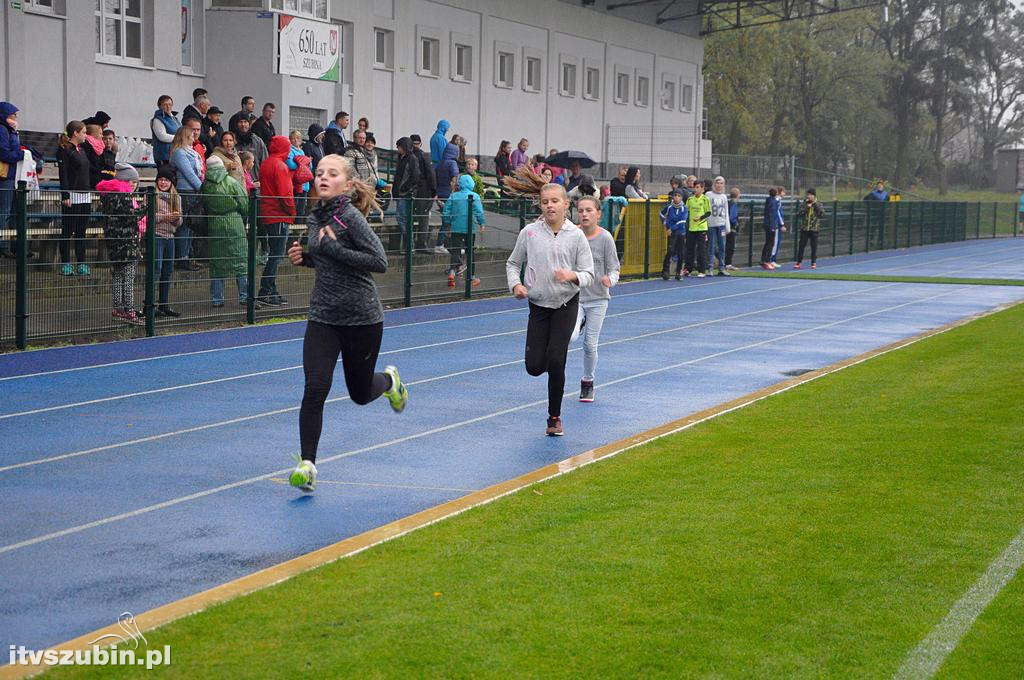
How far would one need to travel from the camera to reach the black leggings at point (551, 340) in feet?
33.9

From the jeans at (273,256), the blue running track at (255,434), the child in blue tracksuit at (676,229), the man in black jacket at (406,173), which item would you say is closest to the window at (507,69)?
the child in blue tracksuit at (676,229)

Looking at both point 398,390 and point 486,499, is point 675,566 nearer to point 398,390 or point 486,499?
point 486,499

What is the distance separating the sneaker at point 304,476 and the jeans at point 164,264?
901 centimetres

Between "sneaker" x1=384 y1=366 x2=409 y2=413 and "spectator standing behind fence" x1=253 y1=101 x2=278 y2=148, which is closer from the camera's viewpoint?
"sneaker" x1=384 y1=366 x2=409 y2=413

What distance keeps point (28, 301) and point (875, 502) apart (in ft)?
32.6

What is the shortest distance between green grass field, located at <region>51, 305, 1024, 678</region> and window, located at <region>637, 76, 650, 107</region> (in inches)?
1793

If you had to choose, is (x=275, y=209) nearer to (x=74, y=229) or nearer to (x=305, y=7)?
(x=74, y=229)

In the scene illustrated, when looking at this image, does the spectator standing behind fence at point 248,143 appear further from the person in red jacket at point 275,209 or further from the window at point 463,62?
the window at point 463,62

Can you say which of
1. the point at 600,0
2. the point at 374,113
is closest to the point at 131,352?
the point at 374,113

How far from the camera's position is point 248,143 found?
20688 millimetres

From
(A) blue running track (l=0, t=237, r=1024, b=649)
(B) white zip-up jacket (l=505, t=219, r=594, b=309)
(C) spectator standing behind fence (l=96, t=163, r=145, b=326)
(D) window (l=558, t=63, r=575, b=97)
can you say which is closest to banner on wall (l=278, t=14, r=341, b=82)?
(A) blue running track (l=0, t=237, r=1024, b=649)

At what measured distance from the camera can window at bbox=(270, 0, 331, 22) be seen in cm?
2945

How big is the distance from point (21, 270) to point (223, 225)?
11.6ft

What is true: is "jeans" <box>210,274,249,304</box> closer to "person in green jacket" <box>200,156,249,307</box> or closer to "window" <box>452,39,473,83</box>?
"person in green jacket" <box>200,156,249,307</box>
